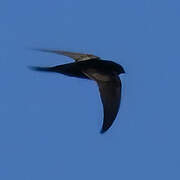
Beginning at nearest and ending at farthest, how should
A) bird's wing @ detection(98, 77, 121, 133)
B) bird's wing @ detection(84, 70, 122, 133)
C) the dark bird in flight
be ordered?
bird's wing @ detection(98, 77, 121, 133) → bird's wing @ detection(84, 70, 122, 133) → the dark bird in flight

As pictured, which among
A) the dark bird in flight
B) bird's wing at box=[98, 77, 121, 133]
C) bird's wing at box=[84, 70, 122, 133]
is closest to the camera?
bird's wing at box=[98, 77, 121, 133]

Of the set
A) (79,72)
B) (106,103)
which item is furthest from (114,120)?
(79,72)

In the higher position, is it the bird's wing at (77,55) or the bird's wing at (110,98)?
the bird's wing at (77,55)

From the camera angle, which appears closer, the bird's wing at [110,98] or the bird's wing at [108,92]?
the bird's wing at [110,98]

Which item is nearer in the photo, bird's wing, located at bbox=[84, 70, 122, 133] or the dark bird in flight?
bird's wing, located at bbox=[84, 70, 122, 133]

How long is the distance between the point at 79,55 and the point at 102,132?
1.84 m

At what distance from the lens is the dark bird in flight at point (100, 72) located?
11094 millimetres

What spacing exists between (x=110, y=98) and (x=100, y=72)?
1.63 feet

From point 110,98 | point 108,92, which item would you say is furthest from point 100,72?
point 110,98

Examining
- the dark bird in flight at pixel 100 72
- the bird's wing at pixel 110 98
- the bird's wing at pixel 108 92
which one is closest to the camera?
the bird's wing at pixel 110 98

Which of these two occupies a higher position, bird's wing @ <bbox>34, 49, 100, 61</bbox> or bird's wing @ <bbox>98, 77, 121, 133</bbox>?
bird's wing @ <bbox>34, 49, 100, 61</bbox>

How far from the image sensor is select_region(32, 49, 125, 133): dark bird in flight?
11094 millimetres

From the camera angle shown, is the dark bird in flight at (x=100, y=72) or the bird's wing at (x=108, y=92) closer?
the bird's wing at (x=108, y=92)

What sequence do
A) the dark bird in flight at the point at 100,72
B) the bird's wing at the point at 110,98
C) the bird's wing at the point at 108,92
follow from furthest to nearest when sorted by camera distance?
the dark bird in flight at the point at 100,72, the bird's wing at the point at 108,92, the bird's wing at the point at 110,98
